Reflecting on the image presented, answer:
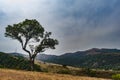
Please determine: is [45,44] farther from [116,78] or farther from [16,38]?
[116,78]

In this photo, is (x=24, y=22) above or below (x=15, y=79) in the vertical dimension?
above

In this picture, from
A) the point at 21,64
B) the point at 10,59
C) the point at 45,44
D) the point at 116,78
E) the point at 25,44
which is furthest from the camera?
the point at 10,59

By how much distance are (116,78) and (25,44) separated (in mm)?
42098

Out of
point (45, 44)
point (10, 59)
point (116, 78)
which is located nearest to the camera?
point (116, 78)

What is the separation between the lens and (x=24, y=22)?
104000mm

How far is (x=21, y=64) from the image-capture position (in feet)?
593

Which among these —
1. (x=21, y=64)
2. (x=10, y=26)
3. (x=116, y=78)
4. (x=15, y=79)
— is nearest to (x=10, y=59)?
(x=21, y=64)

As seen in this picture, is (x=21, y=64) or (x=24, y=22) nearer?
Answer: (x=24, y=22)

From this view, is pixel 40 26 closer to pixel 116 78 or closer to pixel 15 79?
pixel 116 78

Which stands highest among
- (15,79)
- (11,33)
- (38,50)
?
(11,33)

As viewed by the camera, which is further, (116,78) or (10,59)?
(10,59)

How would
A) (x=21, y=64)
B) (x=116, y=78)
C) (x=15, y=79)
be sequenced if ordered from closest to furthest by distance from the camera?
(x=15, y=79) → (x=116, y=78) → (x=21, y=64)

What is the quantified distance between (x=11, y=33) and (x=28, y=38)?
22.8ft

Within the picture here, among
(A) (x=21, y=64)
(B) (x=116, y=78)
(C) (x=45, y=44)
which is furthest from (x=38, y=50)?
(A) (x=21, y=64)
